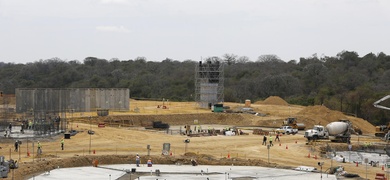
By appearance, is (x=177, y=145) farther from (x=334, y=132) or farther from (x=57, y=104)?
(x=57, y=104)

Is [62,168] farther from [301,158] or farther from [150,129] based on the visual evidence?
[150,129]

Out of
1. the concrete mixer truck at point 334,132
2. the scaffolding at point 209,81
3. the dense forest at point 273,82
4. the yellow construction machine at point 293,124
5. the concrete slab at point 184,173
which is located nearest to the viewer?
the concrete slab at point 184,173

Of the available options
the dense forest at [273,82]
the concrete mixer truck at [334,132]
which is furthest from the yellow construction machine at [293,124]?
the dense forest at [273,82]

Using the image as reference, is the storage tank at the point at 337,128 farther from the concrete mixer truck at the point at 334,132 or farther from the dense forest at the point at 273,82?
the dense forest at the point at 273,82

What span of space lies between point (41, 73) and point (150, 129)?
81823 mm

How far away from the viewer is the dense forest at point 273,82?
91375 millimetres

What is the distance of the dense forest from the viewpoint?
9138 centimetres

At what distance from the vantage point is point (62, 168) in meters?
39.9

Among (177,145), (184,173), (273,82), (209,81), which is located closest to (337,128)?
(177,145)

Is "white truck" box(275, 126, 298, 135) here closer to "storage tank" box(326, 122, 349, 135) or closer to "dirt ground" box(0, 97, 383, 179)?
"dirt ground" box(0, 97, 383, 179)

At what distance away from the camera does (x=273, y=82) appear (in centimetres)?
11425

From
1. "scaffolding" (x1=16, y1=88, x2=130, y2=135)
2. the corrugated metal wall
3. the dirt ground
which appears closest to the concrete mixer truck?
the dirt ground

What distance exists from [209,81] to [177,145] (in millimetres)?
35692

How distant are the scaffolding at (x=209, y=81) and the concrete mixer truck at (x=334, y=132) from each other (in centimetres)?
2988
